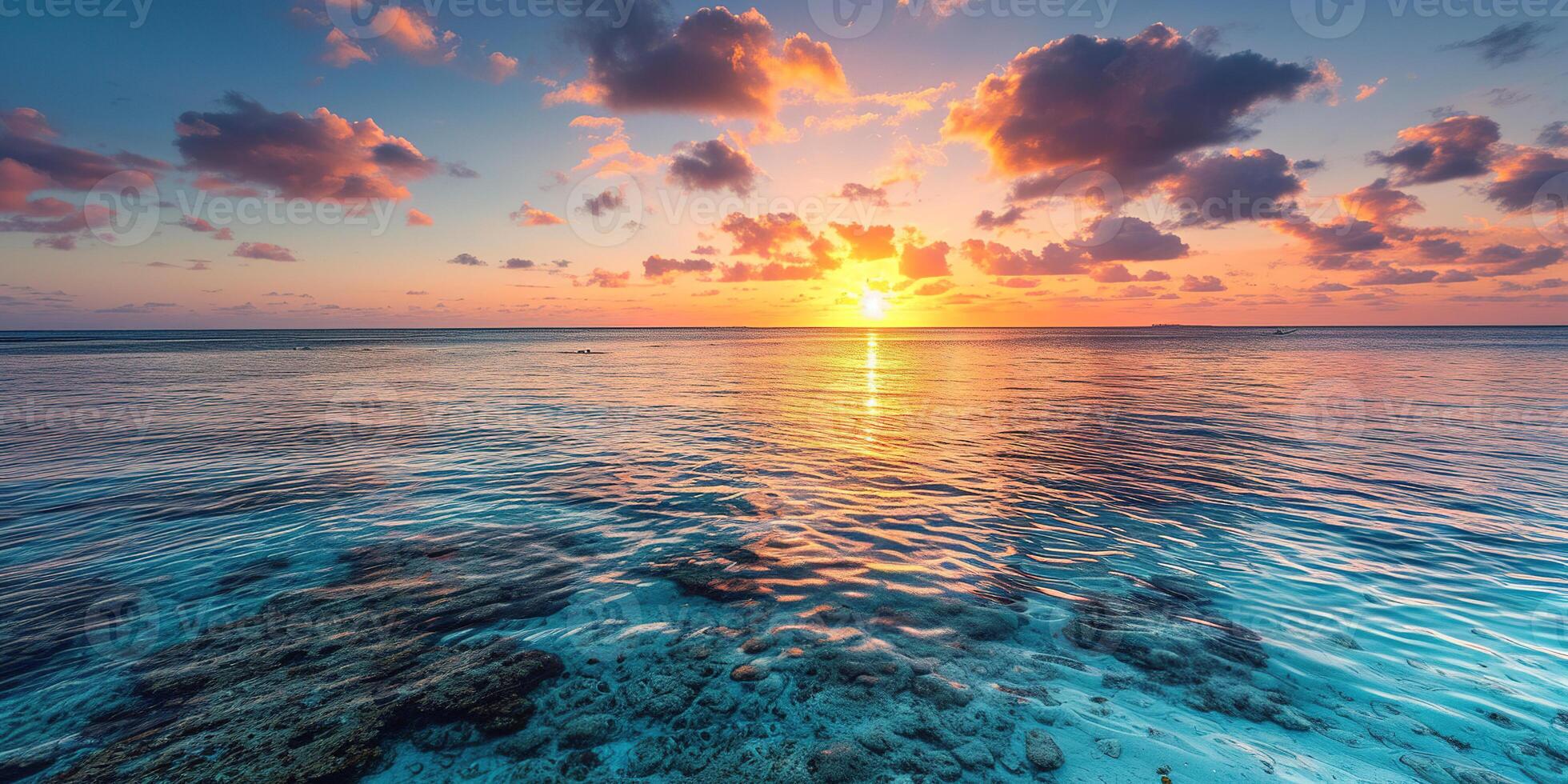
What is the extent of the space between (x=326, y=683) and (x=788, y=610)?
16.8 feet

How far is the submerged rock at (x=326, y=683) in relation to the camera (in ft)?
15.5

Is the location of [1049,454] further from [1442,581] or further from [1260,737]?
[1260,737]

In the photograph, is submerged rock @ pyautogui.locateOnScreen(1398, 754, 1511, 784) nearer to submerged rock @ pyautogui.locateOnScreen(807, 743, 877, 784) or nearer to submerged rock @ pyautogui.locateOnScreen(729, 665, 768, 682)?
submerged rock @ pyautogui.locateOnScreen(807, 743, 877, 784)

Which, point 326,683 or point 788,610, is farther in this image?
point 788,610

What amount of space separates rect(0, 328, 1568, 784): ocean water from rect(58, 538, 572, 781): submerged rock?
1.6 inches

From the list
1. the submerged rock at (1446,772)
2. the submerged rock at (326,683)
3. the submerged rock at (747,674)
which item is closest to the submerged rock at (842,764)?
the submerged rock at (747,674)

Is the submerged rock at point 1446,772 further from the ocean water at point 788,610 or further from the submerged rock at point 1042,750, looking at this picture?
the submerged rock at point 1042,750

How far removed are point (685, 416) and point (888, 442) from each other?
9.91 m

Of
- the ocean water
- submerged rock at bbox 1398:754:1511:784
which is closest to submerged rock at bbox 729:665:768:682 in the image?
the ocean water

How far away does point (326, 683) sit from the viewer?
5738 mm

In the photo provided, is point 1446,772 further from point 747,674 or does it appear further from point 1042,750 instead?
point 747,674

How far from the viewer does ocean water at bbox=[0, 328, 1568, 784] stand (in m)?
4.95

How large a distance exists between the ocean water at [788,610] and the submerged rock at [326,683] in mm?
40

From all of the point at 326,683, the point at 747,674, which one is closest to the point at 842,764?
the point at 747,674
